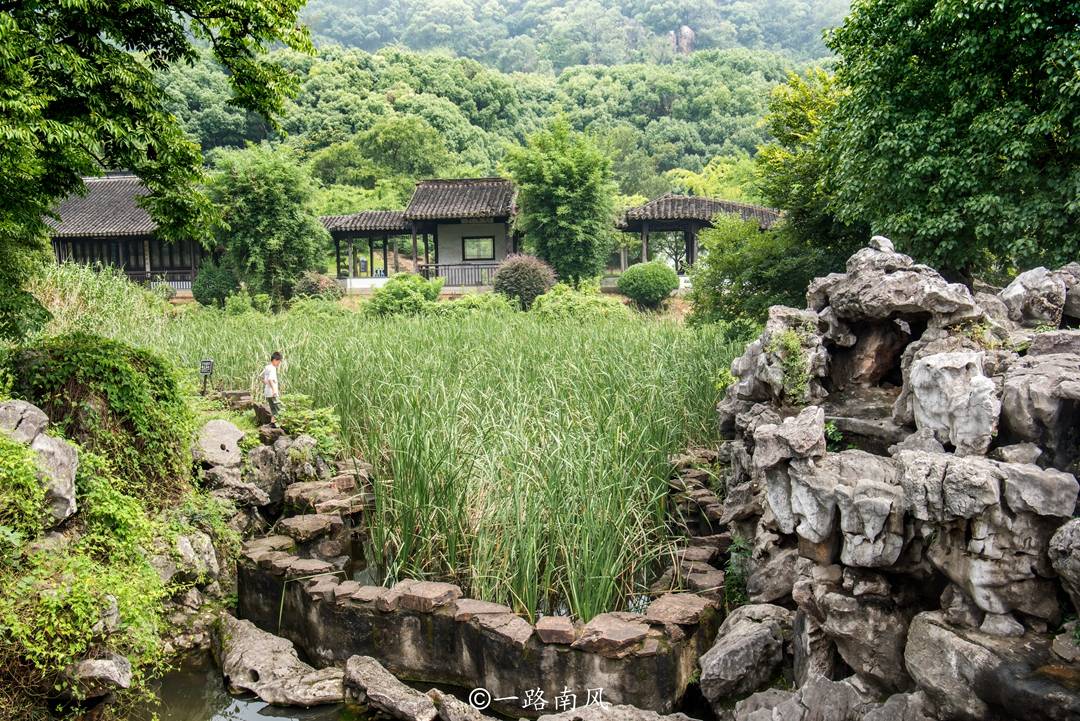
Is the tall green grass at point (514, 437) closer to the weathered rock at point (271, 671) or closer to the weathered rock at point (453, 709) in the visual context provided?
the weathered rock at point (453, 709)

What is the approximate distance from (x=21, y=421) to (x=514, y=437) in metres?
3.15

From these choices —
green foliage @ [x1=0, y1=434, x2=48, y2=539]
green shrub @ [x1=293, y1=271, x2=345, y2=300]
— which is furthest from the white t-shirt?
green shrub @ [x1=293, y1=271, x2=345, y2=300]

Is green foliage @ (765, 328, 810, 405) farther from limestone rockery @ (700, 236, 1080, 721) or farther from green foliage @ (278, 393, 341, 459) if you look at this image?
green foliage @ (278, 393, 341, 459)

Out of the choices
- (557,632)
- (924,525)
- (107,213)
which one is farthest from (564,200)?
(924,525)

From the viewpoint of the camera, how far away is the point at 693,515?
711 centimetres

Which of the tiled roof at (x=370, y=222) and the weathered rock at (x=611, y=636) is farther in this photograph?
the tiled roof at (x=370, y=222)

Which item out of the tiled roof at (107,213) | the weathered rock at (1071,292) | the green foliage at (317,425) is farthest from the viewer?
the tiled roof at (107,213)

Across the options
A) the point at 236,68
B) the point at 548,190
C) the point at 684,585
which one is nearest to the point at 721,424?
the point at 684,585

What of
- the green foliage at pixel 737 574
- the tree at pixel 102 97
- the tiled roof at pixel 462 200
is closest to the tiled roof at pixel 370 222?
the tiled roof at pixel 462 200

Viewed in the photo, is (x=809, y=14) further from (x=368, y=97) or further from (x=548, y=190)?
(x=548, y=190)

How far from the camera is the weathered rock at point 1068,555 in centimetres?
335

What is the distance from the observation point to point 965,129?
26.9 feet

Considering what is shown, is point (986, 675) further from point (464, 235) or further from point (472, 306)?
point (464, 235)

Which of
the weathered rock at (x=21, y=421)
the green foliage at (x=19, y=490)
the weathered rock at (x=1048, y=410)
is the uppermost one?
the weathered rock at (x=1048, y=410)
